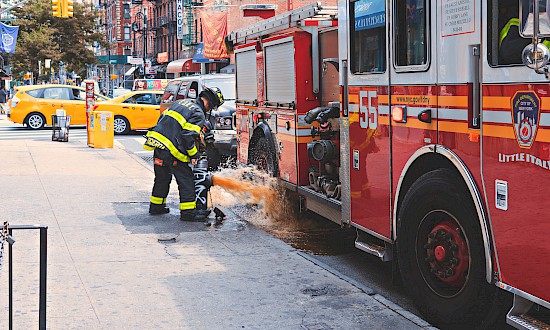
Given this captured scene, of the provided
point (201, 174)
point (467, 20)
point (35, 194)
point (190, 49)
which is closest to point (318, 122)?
point (201, 174)

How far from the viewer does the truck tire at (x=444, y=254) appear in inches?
198

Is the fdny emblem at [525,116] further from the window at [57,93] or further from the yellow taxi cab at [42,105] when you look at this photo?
the window at [57,93]

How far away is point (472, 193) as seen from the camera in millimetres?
4918

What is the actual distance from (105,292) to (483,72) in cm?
344

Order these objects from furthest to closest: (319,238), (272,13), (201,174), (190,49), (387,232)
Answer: (190,49)
(272,13)
(201,174)
(319,238)
(387,232)

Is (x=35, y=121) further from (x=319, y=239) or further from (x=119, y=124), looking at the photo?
(x=319, y=239)

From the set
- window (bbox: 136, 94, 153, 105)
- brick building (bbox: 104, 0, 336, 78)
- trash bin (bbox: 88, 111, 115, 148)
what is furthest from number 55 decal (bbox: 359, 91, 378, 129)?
brick building (bbox: 104, 0, 336, 78)

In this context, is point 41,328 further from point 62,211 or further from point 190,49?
point 190,49

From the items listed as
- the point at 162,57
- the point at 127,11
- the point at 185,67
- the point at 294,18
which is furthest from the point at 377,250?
the point at 127,11

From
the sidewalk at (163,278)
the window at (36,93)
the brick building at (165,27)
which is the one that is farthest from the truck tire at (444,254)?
the brick building at (165,27)

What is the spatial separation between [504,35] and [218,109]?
1213 cm

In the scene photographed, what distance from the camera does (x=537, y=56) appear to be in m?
3.97

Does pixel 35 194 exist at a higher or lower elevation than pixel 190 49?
lower

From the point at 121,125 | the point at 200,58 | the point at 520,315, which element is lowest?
the point at 520,315
